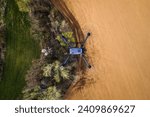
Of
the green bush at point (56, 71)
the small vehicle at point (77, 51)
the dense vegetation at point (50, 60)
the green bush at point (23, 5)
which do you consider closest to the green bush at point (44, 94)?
the dense vegetation at point (50, 60)

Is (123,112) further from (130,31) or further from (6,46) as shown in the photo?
(6,46)

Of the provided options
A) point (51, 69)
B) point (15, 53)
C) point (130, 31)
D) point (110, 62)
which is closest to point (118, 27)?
point (130, 31)

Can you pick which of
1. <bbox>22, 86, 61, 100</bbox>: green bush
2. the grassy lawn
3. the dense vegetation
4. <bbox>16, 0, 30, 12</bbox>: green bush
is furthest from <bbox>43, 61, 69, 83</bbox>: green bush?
<bbox>16, 0, 30, 12</bbox>: green bush

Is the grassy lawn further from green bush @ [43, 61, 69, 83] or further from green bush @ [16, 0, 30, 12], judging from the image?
green bush @ [43, 61, 69, 83]

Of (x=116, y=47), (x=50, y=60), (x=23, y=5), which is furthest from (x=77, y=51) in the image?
(x=23, y=5)

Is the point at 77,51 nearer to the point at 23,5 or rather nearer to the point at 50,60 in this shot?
the point at 50,60
